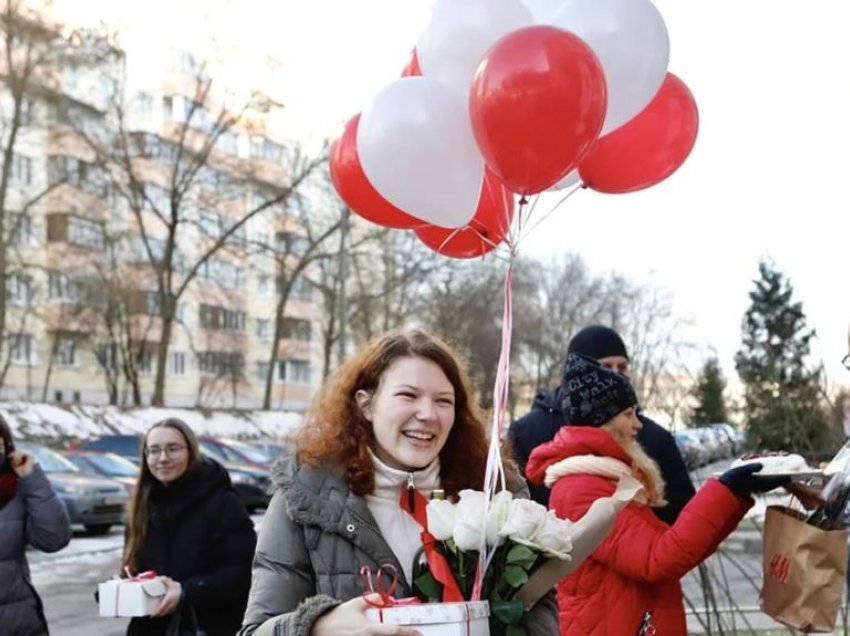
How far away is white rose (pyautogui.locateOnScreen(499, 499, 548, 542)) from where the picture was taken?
2188mm

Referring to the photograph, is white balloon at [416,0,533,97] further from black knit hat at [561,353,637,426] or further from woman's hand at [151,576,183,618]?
woman's hand at [151,576,183,618]

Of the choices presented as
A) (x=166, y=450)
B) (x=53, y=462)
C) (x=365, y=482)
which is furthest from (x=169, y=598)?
(x=53, y=462)

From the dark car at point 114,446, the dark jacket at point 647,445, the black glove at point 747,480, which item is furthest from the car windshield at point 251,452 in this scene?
the black glove at point 747,480

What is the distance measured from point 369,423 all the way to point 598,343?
2.28 m

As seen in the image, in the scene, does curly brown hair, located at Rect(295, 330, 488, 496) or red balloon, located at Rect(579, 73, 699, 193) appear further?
red balloon, located at Rect(579, 73, 699, 193)

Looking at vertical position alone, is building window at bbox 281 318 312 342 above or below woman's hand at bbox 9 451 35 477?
above

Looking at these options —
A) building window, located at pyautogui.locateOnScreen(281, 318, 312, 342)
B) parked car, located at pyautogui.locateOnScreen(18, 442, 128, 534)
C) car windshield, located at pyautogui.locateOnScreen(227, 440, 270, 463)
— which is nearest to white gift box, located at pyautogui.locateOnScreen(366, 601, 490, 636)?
parked car, located at pyautogui.locateOnScreen(18, 442, 128, 534)

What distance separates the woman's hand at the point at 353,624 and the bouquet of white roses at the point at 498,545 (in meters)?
0.22

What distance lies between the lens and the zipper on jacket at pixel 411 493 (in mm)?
2430

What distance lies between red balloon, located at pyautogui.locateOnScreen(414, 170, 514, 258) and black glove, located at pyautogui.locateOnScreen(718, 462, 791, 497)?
44.5 inches

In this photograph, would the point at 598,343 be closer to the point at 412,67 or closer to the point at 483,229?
the point at 483,229

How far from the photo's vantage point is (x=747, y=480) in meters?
3.02

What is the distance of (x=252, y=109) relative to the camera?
3338 cm

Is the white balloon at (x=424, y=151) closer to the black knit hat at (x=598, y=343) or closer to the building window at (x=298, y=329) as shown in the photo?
the black knit hat at (x=598, y=343)
